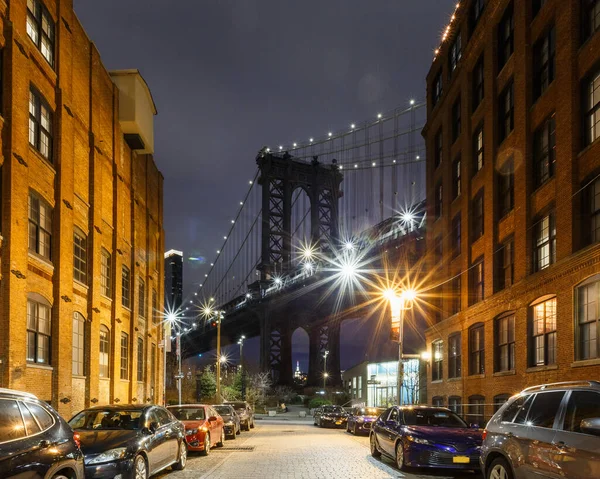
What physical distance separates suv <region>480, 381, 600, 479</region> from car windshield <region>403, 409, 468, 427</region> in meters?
5.50

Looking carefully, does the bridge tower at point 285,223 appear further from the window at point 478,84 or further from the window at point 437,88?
the window at point 478,84

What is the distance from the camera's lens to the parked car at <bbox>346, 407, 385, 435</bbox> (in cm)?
2716

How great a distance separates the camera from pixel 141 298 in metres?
34.8

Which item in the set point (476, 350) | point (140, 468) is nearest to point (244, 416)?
point (476, 350)

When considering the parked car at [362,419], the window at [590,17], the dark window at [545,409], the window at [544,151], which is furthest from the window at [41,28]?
the parked car at [362,419]

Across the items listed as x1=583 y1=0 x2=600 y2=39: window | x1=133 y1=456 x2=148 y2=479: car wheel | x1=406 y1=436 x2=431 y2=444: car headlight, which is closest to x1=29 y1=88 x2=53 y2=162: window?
x1=133 y1=456 x2=148 y2=479: car wheel

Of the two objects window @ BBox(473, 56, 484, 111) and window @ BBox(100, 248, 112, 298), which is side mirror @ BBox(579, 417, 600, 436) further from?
window @ BBox(473, 56, 484, 111)

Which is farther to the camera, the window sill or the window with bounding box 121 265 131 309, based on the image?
the window with bounding box 121 265 131 309

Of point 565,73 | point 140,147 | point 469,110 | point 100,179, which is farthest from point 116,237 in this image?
point 565,73

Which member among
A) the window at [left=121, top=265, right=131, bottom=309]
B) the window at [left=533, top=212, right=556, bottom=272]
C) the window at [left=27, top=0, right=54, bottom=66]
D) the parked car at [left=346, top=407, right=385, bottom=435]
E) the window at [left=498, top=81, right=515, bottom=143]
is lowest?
the parked car at [left=346, top=407, right=385, bottom=435]

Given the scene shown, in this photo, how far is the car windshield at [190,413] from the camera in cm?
1844

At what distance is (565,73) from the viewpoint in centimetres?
1906

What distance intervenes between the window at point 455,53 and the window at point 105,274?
17.5 metres

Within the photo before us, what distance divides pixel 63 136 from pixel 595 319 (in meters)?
15.8
